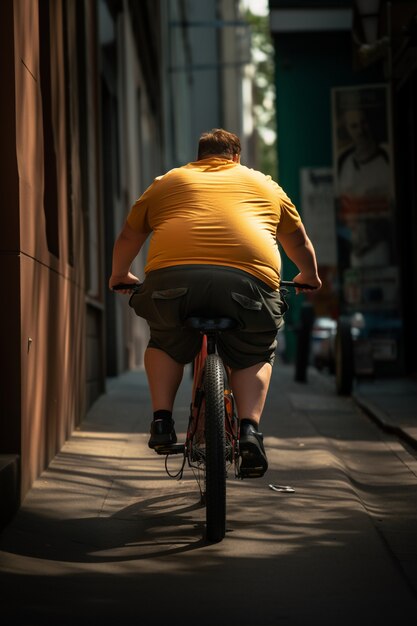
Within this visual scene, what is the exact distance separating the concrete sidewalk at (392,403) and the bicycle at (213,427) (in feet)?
10.3

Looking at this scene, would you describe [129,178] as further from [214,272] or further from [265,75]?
[265,75]

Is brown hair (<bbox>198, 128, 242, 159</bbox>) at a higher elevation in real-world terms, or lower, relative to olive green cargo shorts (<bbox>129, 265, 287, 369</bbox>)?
higher

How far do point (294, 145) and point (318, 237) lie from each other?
203 centimetres

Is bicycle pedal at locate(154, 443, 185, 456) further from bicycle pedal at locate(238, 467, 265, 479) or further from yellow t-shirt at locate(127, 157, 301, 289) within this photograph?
yellow t-shirt at locate(127, 157, 301, 289)

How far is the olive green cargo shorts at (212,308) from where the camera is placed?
5352 mm

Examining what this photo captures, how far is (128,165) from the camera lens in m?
17.7

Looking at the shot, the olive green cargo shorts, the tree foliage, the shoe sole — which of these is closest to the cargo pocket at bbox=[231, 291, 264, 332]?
the olive green cargo shorts

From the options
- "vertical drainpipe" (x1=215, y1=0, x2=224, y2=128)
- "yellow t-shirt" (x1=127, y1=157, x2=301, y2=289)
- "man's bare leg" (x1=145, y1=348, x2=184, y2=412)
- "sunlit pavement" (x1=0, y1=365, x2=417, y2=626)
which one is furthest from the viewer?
"vertical drainpipe" (x1=215, y1=0, x2=224, y2=128)

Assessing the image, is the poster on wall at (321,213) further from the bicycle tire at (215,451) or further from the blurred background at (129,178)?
the bicycle tire at (215,451)

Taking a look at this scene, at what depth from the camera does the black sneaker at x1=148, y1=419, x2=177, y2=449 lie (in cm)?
552

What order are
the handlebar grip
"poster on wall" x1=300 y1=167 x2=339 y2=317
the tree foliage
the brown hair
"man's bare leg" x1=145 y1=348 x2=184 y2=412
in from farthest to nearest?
the tree foliage → "poster on wall" x1=300 y1=167 x2=339 y2=317 → the handlebar grip → the brown hair → "man's bare leg" x1=145 y1=348 x2=184 y2=412

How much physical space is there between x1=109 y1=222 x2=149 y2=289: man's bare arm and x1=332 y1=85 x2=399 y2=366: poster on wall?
9.78 meters

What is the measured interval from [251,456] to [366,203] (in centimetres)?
1057

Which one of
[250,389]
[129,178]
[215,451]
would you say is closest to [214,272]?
[250,389]
